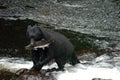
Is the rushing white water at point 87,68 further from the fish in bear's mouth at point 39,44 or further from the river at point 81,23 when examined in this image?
the fish in bear's mouth at point 39,44

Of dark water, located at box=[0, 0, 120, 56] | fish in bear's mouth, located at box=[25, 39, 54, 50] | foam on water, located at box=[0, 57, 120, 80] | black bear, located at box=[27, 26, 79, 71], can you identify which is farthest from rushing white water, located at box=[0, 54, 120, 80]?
dark water, located at box=[0, 0, 120, 56]

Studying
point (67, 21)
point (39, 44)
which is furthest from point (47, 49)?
point (67, 21)

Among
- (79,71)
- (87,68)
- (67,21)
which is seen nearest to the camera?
(79,71)

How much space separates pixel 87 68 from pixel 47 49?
2.08 metres

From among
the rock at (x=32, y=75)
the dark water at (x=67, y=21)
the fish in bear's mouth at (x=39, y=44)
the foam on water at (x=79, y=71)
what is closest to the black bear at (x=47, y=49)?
the fish in bear's mouth at (x=39, y=44)

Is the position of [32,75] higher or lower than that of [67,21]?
higher

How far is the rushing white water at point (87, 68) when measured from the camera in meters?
10.9

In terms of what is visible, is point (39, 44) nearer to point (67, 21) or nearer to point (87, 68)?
point (87, 68)

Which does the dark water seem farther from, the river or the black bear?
the black bear

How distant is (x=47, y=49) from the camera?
33.3 ft

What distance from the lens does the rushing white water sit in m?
10.9

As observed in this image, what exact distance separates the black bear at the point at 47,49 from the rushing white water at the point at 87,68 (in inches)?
16.9

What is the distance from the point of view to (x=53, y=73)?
10.6m

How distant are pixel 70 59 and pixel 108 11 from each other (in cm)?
1530
